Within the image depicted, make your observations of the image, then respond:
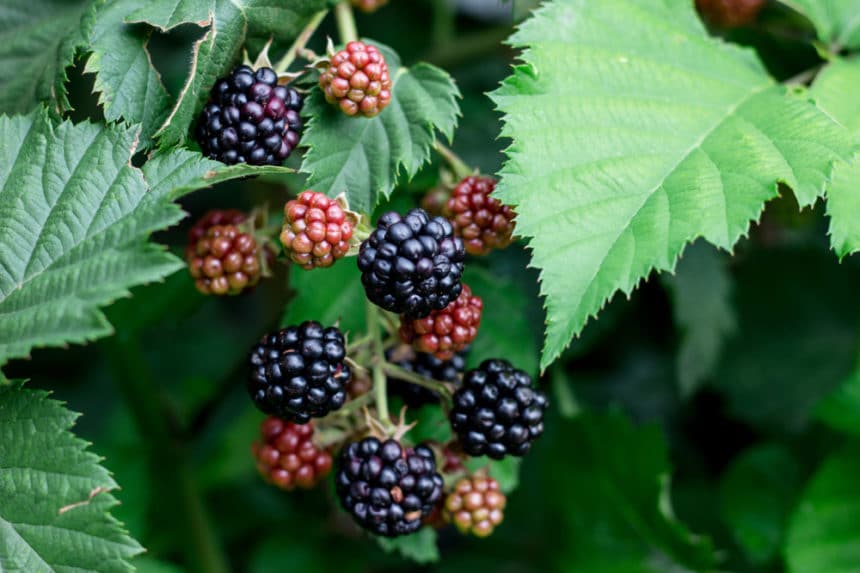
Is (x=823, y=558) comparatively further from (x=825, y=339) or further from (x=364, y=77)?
(x=364, y=77)

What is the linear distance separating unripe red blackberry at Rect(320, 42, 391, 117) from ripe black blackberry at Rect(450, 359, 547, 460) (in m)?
0.47

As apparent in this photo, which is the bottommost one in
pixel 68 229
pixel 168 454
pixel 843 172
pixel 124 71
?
pixel 168 454

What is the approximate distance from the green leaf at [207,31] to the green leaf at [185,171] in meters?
0.06

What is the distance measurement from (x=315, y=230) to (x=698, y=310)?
4.11 feet

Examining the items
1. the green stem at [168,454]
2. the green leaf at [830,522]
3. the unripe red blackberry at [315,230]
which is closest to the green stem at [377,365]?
the unripe red blackberry at [315,230]

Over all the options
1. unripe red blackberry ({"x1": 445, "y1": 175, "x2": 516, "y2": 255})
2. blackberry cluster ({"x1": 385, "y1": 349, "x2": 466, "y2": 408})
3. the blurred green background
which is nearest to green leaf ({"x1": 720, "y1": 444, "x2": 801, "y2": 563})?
the blurred green background

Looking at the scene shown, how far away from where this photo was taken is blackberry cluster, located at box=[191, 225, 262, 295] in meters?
1.43

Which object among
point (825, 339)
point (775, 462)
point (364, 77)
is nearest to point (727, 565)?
point (775, 462)

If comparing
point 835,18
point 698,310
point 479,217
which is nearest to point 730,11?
point 835,18

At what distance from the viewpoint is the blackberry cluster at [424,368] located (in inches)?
58.4

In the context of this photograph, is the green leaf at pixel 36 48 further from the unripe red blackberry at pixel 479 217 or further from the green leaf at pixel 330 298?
the unripe red blackberry at pixel 479 217

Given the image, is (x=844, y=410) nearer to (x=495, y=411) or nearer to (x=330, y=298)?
(x=495, y=411)

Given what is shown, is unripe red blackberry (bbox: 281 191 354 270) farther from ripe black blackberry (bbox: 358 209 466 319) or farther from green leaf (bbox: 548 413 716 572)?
green leaf (bbox: 548 413 716 572)

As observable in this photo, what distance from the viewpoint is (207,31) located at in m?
1.38
